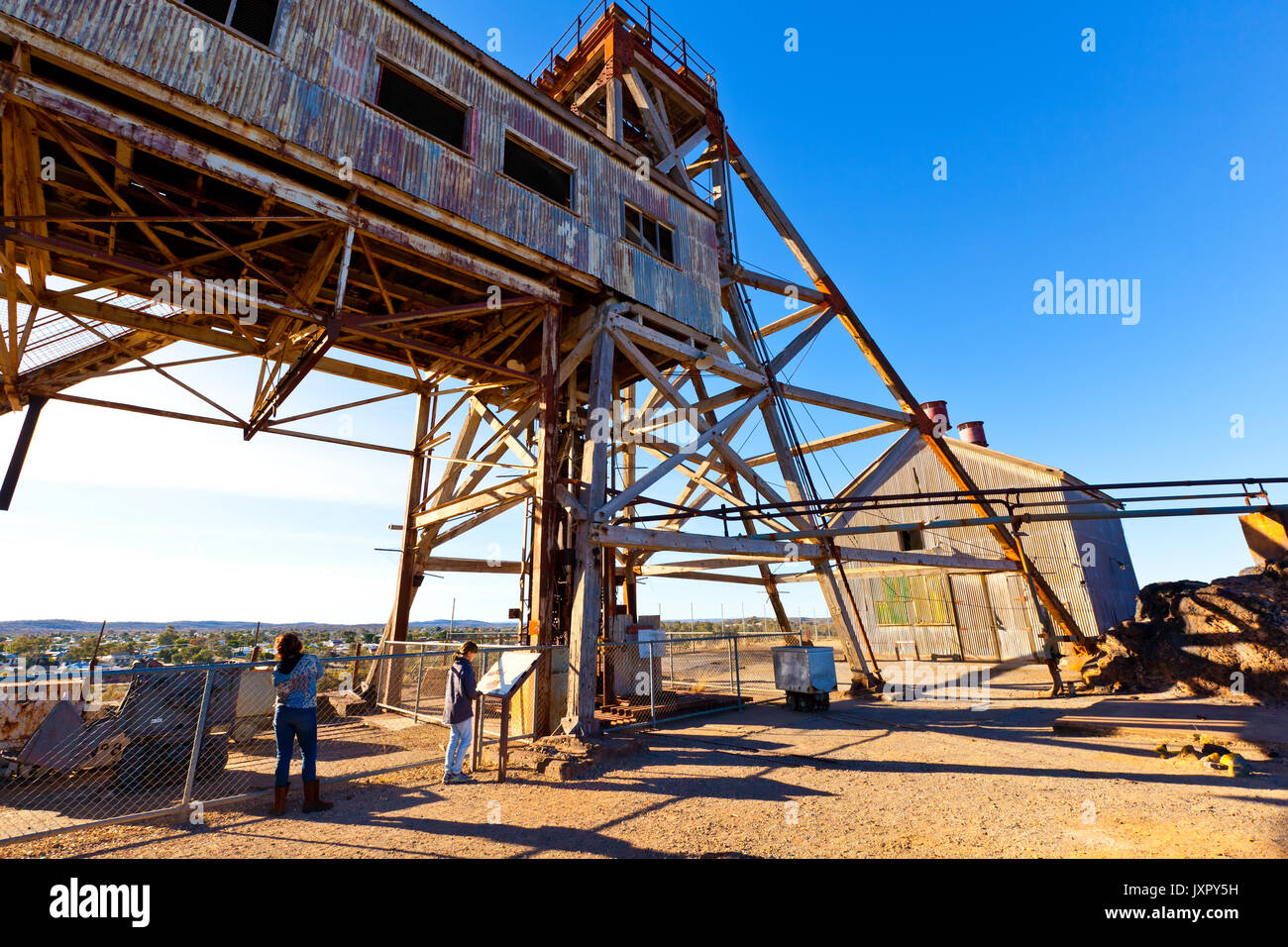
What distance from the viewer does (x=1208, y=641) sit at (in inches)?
508

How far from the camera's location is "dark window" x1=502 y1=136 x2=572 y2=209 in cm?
1142

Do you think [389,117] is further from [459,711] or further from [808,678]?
[808,678]

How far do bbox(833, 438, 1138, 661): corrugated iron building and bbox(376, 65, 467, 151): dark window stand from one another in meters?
14.9

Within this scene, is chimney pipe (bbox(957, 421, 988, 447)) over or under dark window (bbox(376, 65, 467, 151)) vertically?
under

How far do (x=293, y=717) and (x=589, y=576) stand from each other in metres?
4.51

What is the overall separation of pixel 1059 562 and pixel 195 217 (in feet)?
86.0

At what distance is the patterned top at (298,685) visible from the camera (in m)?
6.22

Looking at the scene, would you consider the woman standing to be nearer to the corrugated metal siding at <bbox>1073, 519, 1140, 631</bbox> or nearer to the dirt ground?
the dirt ground

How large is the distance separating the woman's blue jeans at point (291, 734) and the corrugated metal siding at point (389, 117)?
310 inches

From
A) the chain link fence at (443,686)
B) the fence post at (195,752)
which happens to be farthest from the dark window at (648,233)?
the fence post at (195,752)

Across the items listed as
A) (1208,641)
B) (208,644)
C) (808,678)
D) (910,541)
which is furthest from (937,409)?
(208,644)

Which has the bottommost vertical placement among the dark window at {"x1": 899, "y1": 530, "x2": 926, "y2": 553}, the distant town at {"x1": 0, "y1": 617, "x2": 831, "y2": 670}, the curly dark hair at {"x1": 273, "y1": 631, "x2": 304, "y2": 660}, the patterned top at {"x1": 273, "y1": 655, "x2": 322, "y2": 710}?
the distant town at {"x1": 0, "y1": 617, "x2": 831, "y2": 670}

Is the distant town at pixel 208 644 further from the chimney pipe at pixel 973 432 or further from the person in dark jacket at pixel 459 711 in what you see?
Answer: the chimney pipe at pixel 973 432

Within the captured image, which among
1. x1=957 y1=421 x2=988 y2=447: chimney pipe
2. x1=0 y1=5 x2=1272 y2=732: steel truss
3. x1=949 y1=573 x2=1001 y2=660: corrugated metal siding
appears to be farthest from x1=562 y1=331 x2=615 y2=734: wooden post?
x1=957 y1=421 x2=988 y2=447: chimney pipe
